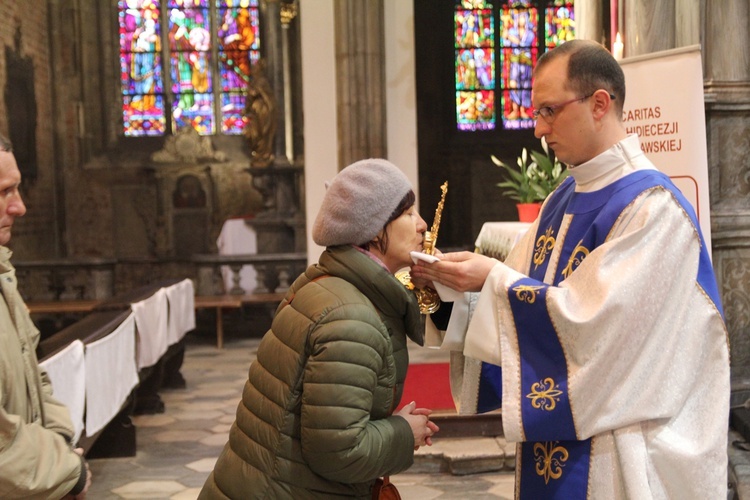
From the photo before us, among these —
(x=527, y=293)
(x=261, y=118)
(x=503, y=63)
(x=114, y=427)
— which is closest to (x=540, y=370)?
(x=527, y=293)

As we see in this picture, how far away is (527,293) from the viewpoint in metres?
2.07

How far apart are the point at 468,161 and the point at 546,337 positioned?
44.9ft

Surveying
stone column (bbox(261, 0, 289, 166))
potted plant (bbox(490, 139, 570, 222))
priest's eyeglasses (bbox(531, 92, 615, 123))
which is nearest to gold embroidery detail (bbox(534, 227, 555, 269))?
priest's eyeglasses (bbox(531, 92, 615, 123))

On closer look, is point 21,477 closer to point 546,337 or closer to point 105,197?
point 546,337

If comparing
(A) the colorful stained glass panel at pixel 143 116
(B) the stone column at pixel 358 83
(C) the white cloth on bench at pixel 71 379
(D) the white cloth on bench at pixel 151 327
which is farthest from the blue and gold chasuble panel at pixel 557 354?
(A) the colorful stained glass panel at pixel 143 116

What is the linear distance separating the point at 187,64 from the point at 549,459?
1429 cm

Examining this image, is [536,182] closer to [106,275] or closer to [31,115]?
[106,275]

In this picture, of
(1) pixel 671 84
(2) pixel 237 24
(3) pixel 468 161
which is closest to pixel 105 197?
(2) pixel 237 24

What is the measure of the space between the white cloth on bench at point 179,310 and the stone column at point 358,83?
2068mm

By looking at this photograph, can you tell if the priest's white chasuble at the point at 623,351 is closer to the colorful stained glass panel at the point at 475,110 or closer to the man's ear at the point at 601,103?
the man's ear at the point at 601,103

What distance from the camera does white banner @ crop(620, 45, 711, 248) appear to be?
4.15 meters

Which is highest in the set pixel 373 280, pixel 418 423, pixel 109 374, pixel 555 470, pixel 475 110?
pixel 475 110

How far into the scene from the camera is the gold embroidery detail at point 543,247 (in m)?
2.34

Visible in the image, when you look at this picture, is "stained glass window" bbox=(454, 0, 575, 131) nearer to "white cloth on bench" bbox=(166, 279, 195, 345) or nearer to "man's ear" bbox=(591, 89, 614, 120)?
"white cloth on bench" bbox=(166, 279, 195, 345)
